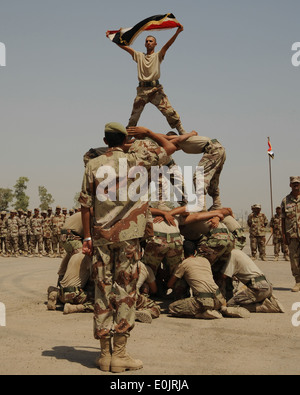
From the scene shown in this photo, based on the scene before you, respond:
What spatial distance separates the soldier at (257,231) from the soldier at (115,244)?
15448mm

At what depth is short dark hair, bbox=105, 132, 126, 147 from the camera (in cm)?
455

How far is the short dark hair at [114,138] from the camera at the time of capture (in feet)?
14.9

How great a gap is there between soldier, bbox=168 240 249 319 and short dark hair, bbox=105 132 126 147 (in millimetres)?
2830

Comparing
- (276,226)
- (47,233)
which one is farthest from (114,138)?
(47,233)

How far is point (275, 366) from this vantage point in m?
4.36

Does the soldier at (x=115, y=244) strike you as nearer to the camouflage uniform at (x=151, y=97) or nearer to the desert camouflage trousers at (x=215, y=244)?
the desert camouflage trousers at (x=215, y=244)

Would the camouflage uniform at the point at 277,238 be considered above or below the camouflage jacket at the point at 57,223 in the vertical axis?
below

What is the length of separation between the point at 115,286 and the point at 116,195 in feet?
2.75

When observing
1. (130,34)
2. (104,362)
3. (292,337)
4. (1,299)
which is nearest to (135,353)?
(104,362)

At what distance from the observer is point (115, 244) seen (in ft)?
14.1

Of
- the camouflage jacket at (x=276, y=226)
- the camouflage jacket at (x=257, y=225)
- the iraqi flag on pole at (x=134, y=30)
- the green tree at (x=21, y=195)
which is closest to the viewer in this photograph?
the iraqi flag on pole at (x=134, y=30)

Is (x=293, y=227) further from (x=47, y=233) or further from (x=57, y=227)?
(x=47, y=233)

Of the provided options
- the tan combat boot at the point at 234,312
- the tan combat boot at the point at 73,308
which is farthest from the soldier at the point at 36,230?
the tan combat boot at the point at 234,312
